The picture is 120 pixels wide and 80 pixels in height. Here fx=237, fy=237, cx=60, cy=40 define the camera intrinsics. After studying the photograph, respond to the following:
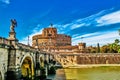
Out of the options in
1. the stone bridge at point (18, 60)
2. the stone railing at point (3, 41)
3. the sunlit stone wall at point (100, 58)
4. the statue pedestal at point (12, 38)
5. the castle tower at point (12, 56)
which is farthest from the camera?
the sunlit stone wall at point (100, 58)

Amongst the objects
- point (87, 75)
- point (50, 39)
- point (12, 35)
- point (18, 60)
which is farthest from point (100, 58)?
point (12, 35)

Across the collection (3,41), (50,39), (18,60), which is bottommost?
(18,60)

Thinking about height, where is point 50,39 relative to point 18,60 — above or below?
→ above

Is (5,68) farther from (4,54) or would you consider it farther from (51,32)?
(51,32)

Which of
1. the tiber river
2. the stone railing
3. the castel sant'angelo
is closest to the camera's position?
the stone railing

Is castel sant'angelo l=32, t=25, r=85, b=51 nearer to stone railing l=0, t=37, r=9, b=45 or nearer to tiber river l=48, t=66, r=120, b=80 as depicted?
tiber river l=48, t=66, r=120, b=80

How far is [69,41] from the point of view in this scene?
132m

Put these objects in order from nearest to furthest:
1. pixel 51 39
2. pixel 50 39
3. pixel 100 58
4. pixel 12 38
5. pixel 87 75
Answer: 1. pixel 12 38
2. pixel 87 75
3. pixel 100 58
4. pixel 50 39
5. pixel 51 39

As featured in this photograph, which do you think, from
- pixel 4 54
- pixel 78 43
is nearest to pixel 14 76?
pixel 4 54

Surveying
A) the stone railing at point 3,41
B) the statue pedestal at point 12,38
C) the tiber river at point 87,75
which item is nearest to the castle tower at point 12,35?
the statue pedestal at point 12,38

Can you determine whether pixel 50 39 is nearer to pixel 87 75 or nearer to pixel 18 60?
pixel 87 75

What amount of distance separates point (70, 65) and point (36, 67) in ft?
185

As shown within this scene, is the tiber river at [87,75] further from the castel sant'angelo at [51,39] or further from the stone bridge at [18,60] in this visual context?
the castel sant'angelo at [51,39]

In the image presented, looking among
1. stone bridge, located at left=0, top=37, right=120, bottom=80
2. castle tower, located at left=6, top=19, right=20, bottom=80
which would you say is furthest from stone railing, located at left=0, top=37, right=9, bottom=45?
castle tower, located at left=6, top=19, right=20, bottom=80
